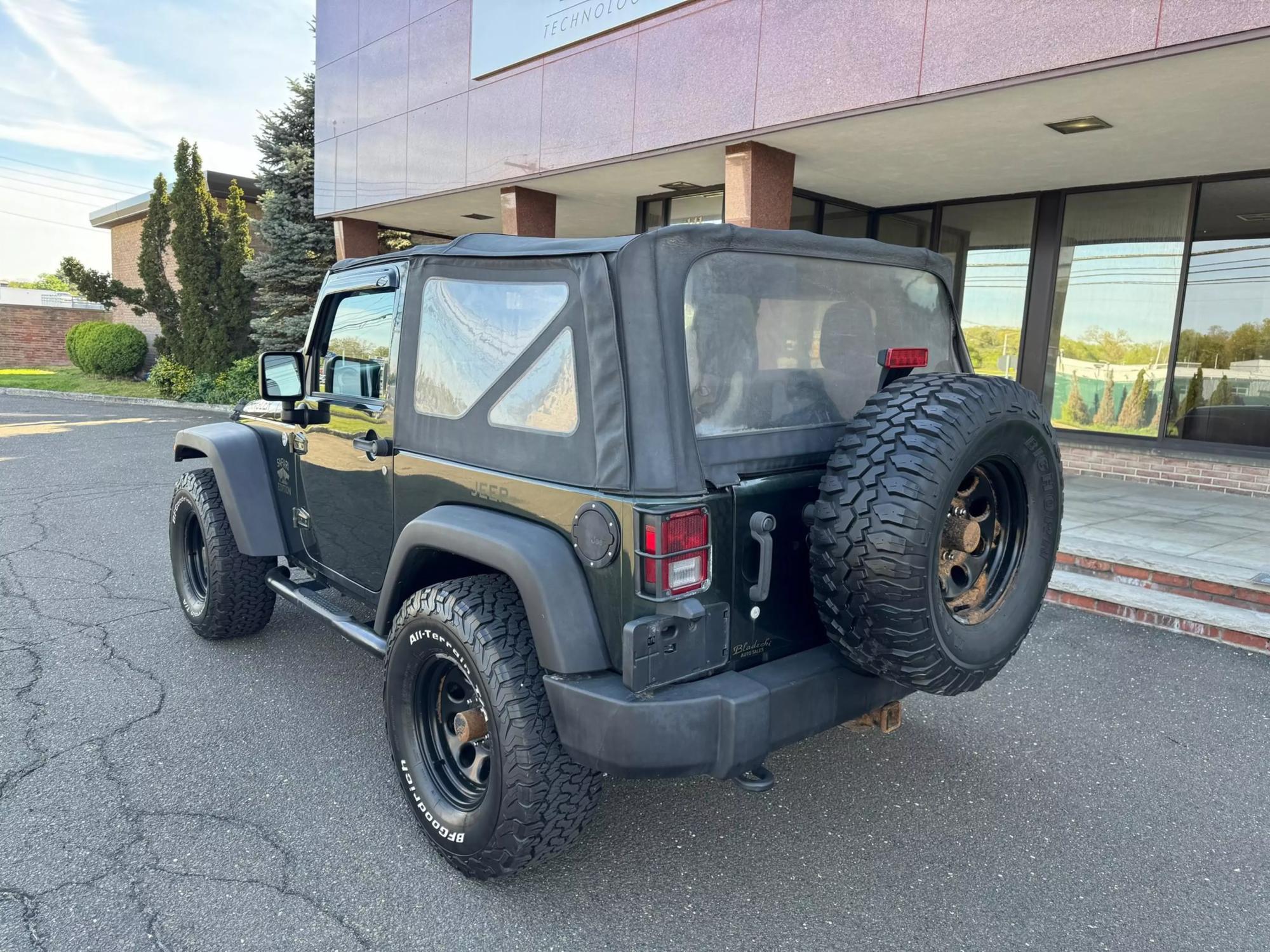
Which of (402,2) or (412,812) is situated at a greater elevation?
(402,2)

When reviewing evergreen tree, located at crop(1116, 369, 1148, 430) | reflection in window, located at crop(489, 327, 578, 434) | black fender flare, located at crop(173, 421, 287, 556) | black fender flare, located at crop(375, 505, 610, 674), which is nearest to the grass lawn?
black fender flare, located at crop(173, 421, 287, 556)

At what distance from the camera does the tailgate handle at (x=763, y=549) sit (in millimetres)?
2334

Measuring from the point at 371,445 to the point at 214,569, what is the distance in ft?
5.10

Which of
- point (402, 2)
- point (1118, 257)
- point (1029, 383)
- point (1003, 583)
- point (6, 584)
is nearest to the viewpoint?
point (1003, 583)

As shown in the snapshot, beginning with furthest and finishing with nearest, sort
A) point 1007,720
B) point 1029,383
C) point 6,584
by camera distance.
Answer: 1. point 1029,383
2. point 6,584
3. point 1007,720

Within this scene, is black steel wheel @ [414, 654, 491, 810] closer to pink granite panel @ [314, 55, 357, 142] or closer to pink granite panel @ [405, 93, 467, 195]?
pink granite panel @ [405, 93, 467, 195]

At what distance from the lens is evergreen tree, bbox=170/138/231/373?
17719 mm

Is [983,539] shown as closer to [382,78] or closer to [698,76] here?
[698,76]

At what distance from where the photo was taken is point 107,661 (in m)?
4.06

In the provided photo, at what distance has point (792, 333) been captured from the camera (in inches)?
104

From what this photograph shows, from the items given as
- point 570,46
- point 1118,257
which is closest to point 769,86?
point 570,46

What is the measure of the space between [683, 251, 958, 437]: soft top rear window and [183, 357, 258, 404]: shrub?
16.4 metres

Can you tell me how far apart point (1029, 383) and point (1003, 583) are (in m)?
8.52

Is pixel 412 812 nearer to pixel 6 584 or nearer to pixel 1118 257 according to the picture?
pixel 6 584
